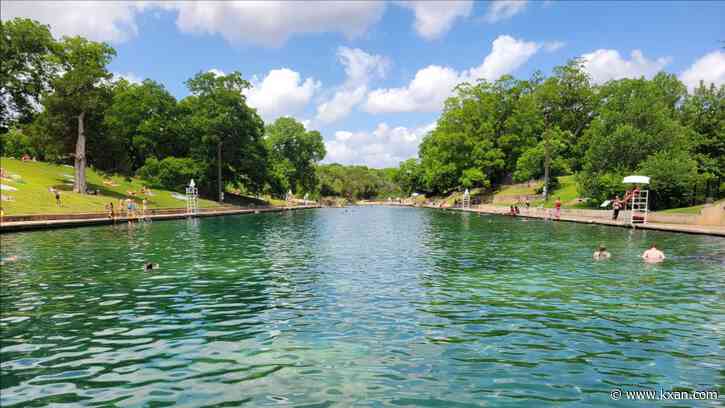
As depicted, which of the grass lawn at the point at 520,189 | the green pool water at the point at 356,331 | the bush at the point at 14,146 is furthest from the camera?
the grass lawn at the point at 520,189

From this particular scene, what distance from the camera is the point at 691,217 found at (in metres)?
37.0

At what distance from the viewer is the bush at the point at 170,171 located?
2739 inches

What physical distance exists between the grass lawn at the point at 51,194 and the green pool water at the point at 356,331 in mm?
23894

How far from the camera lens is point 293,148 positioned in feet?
386

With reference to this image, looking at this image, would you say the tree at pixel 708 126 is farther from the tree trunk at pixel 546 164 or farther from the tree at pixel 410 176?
the tree at pixel 410 176

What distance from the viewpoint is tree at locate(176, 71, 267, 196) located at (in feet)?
248

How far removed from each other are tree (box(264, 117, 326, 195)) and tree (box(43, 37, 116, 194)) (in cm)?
5546

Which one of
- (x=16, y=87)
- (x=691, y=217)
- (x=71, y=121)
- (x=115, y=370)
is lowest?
(x=115, y=370)

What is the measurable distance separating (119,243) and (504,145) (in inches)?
3179

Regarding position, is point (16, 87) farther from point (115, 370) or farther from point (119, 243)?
point (115, 370)

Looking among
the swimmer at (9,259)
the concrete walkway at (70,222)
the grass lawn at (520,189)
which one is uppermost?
the grass lawn at (520,189)

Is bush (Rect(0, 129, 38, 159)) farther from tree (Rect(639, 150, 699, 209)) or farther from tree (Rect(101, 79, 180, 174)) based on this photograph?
tree (Rect(639, 150, 699, 209))

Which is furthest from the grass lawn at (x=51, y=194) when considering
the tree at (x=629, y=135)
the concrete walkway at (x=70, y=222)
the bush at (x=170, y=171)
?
the tree at (x=629, y=135)

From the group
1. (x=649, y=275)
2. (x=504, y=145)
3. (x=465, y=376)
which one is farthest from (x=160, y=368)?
(x=504, y=145)
